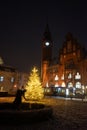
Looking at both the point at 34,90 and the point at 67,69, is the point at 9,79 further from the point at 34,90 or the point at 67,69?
the point at 34,90

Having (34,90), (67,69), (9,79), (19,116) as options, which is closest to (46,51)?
(67,69)

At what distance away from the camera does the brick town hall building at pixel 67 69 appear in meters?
66.2

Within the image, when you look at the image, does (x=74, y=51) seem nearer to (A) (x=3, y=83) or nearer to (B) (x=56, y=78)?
(B) (x=56, y=78)

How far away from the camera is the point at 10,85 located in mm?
75938

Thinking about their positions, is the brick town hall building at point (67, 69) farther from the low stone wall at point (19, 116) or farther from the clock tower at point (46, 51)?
the low stone wall at point (19, 116)

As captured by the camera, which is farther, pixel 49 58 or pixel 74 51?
pixel 49 58

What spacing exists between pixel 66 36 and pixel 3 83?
88.4 feet

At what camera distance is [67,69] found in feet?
237

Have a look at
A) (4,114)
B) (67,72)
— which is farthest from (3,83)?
(4,114)

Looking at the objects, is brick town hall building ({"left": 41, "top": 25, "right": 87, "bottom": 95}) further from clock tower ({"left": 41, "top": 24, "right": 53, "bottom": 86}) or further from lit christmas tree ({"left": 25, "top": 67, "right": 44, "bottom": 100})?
lit christmas tree ({"left": 25, "top": 67, "right": 44, "bottom": 100})

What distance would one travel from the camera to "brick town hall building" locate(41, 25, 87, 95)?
66231 millimetres

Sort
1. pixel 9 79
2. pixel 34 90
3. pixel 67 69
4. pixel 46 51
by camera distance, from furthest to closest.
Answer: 1. pixel 46 51
2. pixel 9 79
3. pixel 67 69
4. pixel 34 90

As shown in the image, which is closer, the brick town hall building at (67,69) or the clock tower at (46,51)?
the brick town hall building at (67,69)

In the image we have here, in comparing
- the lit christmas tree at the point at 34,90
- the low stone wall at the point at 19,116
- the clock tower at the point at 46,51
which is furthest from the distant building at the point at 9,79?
the low stone wall at the point at 19,116
